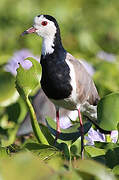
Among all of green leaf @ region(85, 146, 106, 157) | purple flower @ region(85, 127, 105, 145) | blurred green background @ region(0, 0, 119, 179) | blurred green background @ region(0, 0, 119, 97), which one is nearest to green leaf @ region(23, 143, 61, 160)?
green leaf @ region(85, 146, 106, 157)

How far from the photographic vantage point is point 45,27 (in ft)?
6.97

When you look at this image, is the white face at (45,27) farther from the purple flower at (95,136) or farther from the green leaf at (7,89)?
the green leaf at (7,89)

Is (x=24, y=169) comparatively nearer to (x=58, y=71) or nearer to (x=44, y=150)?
(x=44, y=150)

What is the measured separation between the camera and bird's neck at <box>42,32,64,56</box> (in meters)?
2.08

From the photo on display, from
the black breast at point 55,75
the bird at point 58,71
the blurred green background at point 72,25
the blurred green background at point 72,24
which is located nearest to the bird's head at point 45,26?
the bird at point 58,71

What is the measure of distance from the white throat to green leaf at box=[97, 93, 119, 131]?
31cm

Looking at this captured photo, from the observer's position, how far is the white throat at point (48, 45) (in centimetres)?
207

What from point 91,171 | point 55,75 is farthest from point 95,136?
point 91,171

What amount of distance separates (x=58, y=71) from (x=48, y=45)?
112 mm

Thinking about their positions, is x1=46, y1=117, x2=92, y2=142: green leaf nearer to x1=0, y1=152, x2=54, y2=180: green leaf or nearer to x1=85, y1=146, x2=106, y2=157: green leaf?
A: x1=85, y1=146, x2=106, y2=157: green leaf

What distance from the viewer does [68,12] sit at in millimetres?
5781

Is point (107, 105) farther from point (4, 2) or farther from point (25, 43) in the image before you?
point (4, 2)

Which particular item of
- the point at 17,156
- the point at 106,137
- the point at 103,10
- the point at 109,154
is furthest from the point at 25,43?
the point at 17,156

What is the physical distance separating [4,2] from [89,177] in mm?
4837
